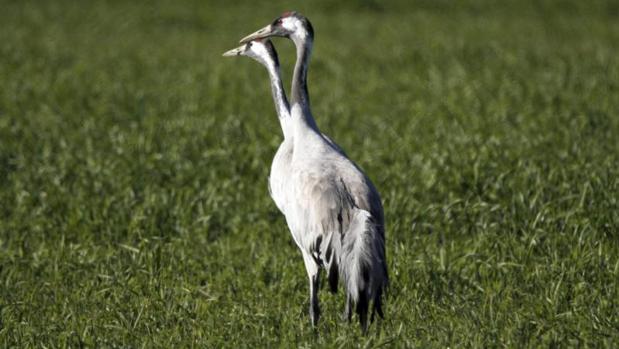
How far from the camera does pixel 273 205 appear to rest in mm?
7539

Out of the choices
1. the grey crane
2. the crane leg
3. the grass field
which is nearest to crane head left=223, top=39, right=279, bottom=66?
the grey crane

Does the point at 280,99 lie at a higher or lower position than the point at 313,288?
higher

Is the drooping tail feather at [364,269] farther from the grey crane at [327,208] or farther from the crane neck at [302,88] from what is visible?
the crane neck at [302,88]

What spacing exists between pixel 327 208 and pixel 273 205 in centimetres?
256

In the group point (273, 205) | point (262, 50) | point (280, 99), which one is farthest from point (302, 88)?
point (273, 205)

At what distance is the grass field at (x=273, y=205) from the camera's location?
5242 millimetres

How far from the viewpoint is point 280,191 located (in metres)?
5.58

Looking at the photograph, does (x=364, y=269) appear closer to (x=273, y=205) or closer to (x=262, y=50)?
(x=262, y=50)

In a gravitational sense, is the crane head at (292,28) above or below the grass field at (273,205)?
above

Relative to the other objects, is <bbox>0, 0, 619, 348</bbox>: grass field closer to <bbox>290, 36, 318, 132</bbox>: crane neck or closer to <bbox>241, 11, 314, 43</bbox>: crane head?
<bbox>290, 36, 318, 132</bbox>: crane neck

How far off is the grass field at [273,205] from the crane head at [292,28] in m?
1.52

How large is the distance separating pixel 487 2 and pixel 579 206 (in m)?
14.0

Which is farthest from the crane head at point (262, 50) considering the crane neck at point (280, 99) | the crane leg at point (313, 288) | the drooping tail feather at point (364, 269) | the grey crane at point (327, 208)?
the drooping tail feather at point (364, 269)

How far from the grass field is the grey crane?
11.3 inches
